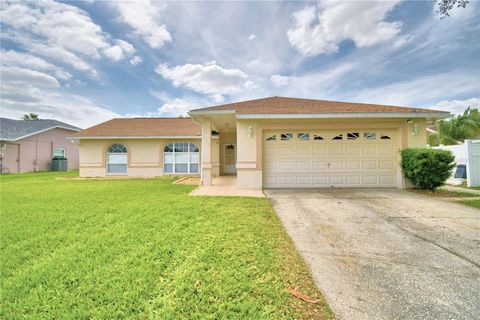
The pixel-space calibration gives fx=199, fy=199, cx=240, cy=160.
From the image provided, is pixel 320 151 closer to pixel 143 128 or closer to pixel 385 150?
pixel 385 150

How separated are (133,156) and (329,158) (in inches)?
513

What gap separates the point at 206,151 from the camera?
9.44 m

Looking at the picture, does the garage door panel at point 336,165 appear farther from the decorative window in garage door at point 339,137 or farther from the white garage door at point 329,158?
the decorative window in garage door at point 339,137

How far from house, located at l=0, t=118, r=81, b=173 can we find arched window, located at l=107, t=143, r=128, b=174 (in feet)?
19.7

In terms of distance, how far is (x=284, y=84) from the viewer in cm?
1547

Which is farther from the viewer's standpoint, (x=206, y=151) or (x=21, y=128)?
(x=21, y=128)

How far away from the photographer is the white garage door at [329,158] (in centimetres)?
893

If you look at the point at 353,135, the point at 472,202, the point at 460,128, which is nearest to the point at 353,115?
the point at 353,135

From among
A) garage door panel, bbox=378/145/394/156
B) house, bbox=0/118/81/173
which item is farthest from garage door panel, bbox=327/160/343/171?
house, bbox=0/118/81/173

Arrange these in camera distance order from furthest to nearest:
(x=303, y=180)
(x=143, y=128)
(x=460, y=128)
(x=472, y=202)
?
(x=460, y=128), (x=143, y=128), (x=303, y=180), (x=472, y=202)

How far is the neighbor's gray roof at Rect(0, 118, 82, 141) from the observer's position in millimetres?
17655

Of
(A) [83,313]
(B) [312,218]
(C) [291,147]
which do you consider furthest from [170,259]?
(C) [291,147]

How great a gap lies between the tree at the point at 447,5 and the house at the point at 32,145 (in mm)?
23656

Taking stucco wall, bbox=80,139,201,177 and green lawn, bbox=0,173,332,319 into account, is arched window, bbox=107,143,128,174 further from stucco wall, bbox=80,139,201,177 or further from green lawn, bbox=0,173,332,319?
green lawn, bbox=0,173,332,319
